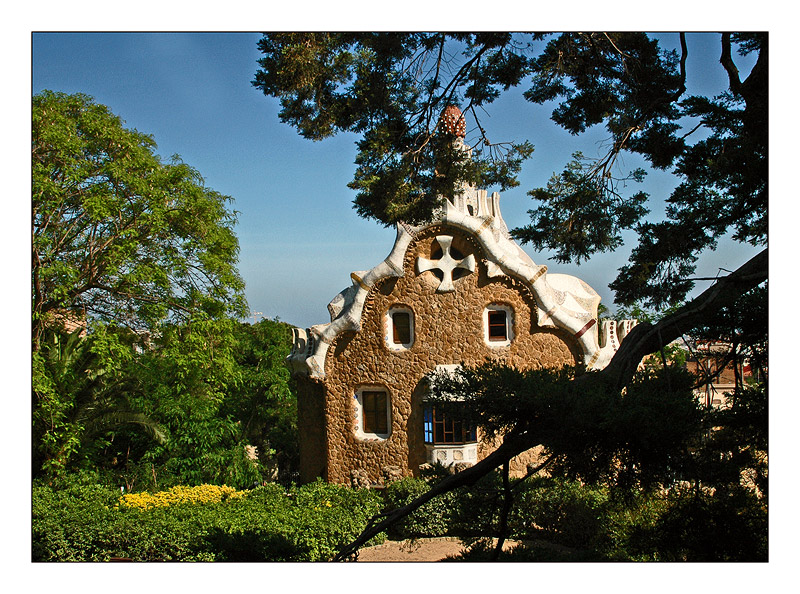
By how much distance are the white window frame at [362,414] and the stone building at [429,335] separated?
0.06 ft

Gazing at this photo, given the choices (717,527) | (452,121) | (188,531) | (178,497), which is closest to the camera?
(717,527)

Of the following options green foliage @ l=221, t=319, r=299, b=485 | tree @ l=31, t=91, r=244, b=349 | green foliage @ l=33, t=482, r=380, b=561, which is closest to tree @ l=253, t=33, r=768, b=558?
green foliage @ l=33, t=482, r=380, b=561

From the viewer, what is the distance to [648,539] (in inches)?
233

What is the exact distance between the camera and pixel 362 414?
40.3 feet

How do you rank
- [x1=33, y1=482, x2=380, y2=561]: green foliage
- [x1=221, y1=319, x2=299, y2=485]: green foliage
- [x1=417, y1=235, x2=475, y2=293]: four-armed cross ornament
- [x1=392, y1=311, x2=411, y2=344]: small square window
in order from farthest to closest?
1. [x1=221, y1=319, x2=299, y2=485]: green foliage
2. [x1=392, y1=311, x2=411, y2=344]: small square window
3. [x1=417, y1=235, x2=475, y2=293]: four-armed cross ornament
4. [x1=33, y1=482, x2=380, y2=561]: green foliage

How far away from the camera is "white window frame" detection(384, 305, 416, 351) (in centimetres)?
1201

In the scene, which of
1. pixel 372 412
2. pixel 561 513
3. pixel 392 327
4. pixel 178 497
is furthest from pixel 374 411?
pixel 561 513

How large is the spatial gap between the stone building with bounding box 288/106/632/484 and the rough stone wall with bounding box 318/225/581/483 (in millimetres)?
17

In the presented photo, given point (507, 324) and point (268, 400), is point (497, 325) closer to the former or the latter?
point (507, 324)

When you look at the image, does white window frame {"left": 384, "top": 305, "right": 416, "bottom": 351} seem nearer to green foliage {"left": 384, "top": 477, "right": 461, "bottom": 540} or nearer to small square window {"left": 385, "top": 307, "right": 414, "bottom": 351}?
small square window {"left": 385, "top": 307, "right": 414, "bottom": 351}

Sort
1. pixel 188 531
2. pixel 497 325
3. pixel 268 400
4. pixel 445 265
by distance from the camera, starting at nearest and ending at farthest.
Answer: pixel 188 531, pixel 445 265, pixel 497 325, pixel 268 400

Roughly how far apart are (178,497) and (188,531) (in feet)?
7.91

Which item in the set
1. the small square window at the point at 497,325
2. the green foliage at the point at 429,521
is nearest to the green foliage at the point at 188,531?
the green foliage at the point at 429,521

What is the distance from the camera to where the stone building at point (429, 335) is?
38.4 feet
